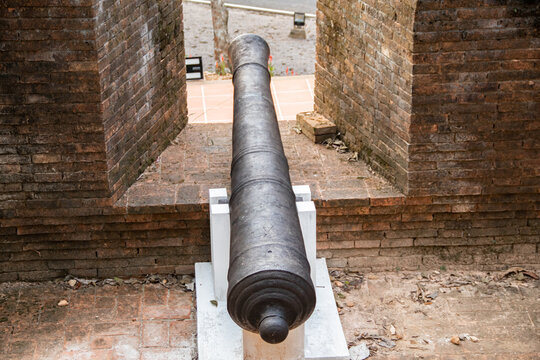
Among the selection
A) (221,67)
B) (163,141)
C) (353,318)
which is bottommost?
Answer: (353,318)

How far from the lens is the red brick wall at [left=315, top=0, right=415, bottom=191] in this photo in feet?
18.9

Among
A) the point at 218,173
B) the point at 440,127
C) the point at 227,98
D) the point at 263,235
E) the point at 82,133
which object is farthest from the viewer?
the point at 227,98

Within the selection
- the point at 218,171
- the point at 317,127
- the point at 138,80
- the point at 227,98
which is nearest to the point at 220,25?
the point at 227,98

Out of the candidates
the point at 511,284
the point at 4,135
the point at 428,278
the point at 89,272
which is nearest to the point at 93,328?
the point at 89,272

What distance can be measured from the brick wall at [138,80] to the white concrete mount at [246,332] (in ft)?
2.80

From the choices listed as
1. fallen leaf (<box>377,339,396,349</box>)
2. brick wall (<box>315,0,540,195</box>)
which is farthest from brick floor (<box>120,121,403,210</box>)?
fallen leaf (<box>377,339,396,349</box>)

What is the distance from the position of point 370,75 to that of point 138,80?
180 centimetres

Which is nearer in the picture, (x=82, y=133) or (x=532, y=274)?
(x=82, y=133)

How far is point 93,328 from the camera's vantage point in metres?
5.83

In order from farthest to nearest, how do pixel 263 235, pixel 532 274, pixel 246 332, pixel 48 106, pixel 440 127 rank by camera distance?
pixel 532 274 → pixel 440 127 → pixel 48 106 → pixel 246 332 → pixel 263 235

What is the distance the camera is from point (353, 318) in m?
5.95

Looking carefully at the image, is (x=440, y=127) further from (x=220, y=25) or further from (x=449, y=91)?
(x=220, y=25)

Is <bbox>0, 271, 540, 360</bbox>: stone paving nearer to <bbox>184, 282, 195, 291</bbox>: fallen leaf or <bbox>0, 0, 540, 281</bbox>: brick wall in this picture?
<bbox>184, 282, 195, 291</bbox>: fallen leaf

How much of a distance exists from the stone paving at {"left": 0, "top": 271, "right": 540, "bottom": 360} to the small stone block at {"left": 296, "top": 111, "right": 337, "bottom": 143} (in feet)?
4.26
